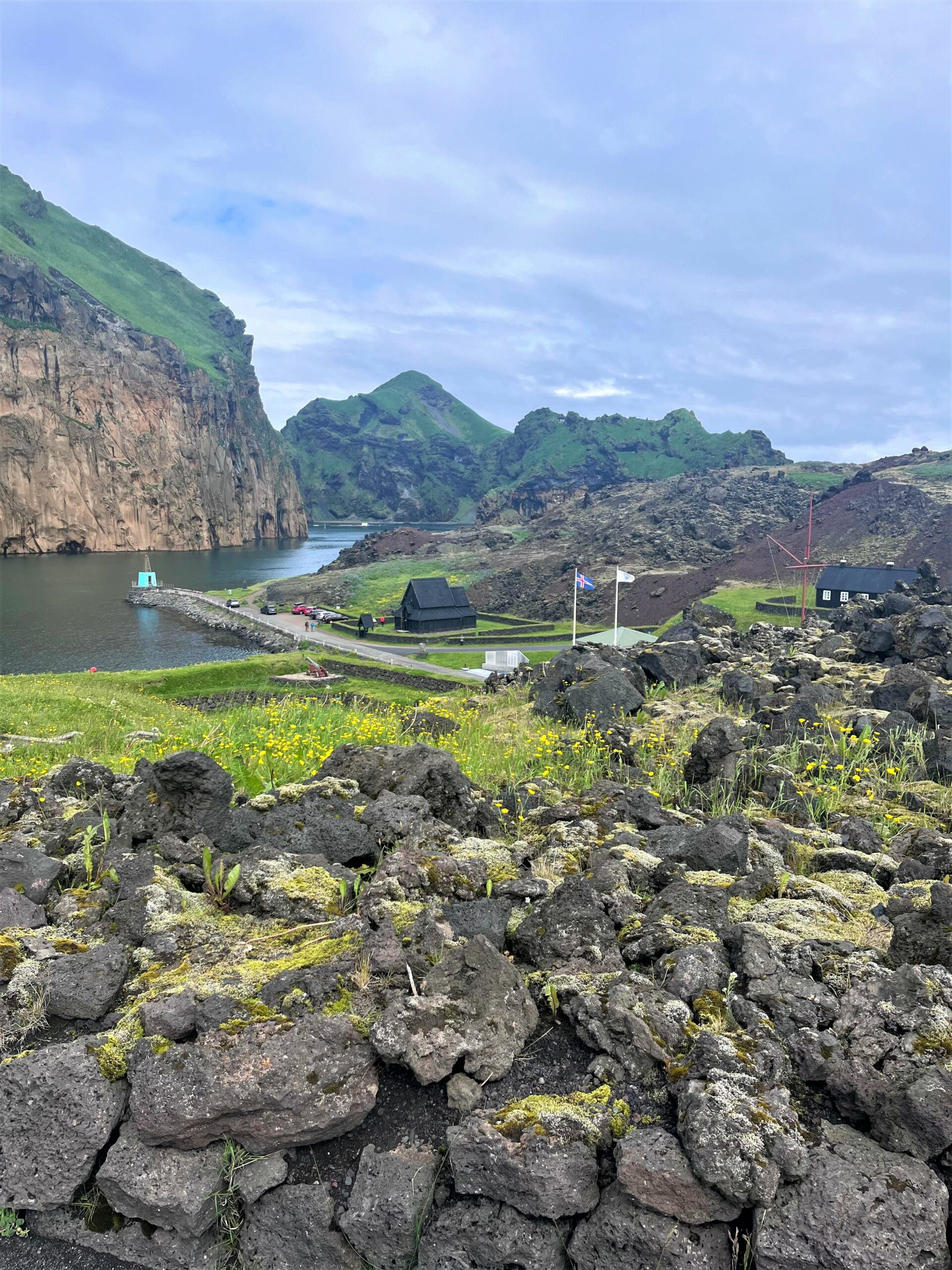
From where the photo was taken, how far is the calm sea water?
7450 cm

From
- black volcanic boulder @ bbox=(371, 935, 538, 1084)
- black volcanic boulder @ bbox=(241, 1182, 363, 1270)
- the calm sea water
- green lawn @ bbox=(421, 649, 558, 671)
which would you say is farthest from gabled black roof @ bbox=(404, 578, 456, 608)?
black volcanic boulder @ bbox=(241, 1182, 363, 1270)

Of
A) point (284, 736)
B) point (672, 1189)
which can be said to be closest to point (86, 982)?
point (672, 1189)

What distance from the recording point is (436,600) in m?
88.2

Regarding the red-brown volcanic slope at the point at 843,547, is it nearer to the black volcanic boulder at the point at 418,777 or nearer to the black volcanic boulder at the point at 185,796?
the black volcanic boulder at the point at 418,777

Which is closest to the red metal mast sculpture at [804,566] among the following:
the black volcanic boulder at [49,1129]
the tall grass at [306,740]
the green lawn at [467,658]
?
the green lawn at [467,658]

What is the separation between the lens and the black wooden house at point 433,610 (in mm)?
86375

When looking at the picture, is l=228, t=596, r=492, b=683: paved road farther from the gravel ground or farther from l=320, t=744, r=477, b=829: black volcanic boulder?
the gravel ground

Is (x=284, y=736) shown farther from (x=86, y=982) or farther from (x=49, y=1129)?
(x=49, y=1129)

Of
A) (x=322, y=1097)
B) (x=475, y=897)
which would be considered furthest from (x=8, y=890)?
(x=475, y=897)

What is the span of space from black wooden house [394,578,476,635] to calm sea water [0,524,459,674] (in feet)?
65.1

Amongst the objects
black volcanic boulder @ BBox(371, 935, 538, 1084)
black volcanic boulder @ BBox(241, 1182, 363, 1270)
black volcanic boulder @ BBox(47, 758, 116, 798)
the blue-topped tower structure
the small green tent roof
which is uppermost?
the blue-topped tower structure

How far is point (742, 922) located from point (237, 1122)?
171 inches

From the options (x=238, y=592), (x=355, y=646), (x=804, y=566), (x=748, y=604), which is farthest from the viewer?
(x=238, y=592)

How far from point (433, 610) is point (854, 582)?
1903 inches
